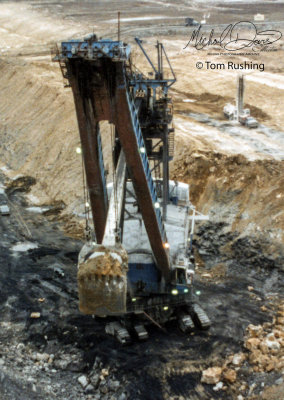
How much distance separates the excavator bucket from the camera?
1285cm

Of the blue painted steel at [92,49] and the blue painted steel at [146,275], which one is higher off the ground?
the blue painted steel at [92,49]

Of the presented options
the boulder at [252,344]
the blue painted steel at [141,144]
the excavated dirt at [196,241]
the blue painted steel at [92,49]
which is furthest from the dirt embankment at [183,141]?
the blue painted steel at [92,49]

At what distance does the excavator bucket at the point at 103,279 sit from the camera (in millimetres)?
12852

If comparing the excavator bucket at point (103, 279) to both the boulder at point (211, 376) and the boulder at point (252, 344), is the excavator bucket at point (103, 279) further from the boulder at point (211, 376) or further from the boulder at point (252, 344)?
the boulder at point (252, 344)

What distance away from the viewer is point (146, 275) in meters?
19.7

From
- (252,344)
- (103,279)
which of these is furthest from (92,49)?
(252,344)

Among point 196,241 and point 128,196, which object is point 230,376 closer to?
point 128,196

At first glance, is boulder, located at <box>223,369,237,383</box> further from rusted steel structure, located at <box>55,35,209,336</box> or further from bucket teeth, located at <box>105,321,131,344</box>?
bucket teeth, located at <box>105,321,131,344</box>

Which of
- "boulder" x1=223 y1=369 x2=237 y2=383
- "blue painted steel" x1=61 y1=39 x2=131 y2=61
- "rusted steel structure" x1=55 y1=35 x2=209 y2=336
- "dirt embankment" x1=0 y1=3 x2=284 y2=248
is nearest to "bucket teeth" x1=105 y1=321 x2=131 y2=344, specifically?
"rusted steel structure" x1=55 y1=35 x2=209 y2=336

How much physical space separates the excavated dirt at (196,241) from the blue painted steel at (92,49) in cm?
1161

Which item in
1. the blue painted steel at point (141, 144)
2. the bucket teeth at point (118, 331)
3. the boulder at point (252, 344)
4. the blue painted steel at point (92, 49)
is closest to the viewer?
the blue painted steel at point (92, 49)

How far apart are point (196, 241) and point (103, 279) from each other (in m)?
15.1

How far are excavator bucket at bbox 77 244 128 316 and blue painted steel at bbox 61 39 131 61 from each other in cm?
536

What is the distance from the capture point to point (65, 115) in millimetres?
39688
